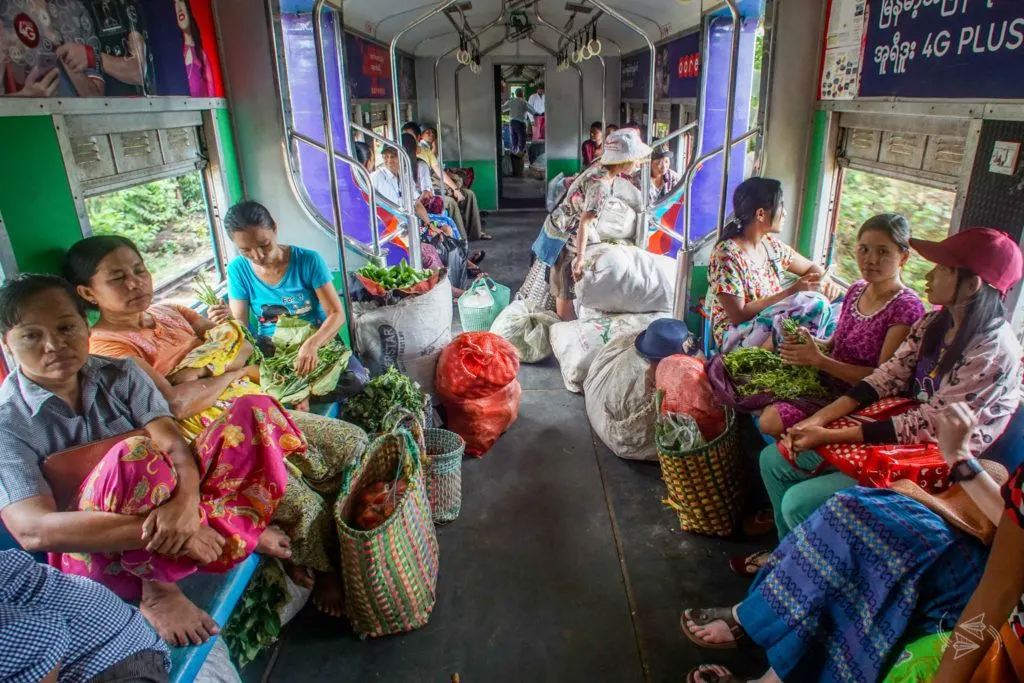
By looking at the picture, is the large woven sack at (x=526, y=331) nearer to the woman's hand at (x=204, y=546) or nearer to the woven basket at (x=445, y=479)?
the woven basket at (x=445, y=479)

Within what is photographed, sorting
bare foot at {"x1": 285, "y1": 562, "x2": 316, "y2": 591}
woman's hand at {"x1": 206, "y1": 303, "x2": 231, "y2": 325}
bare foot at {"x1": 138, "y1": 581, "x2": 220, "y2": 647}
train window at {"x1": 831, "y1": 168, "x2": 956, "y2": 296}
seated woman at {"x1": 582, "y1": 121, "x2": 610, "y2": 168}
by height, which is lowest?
bare foot at {"x1": 285, "y1": 562, "x2": 316, "y2": 591}

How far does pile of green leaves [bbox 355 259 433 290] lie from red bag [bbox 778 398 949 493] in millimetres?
2508

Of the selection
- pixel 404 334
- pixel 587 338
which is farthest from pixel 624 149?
pixel 404 334

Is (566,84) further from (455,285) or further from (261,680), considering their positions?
(261,680)

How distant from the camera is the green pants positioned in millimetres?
2289

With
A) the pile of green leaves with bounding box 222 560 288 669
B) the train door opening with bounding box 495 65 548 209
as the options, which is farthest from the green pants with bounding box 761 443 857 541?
the train door opening with bounding box 495 65 548 209

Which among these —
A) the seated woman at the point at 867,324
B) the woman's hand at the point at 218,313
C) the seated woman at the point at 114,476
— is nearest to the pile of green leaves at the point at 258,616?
the seated woman at the point at 114,476

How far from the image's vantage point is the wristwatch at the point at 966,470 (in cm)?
173

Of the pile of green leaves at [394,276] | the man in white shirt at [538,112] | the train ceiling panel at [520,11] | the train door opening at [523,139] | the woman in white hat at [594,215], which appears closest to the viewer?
the pile of green leaves at [394,276]

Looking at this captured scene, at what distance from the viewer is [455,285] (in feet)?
22.5

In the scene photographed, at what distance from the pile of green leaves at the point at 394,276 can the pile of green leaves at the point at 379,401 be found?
63 centimetres

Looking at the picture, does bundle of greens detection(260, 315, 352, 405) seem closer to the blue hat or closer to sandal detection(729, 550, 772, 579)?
the blue hat

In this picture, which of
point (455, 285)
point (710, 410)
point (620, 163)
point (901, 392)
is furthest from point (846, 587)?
point (455, 285)

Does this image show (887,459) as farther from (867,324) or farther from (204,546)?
(204,546)
